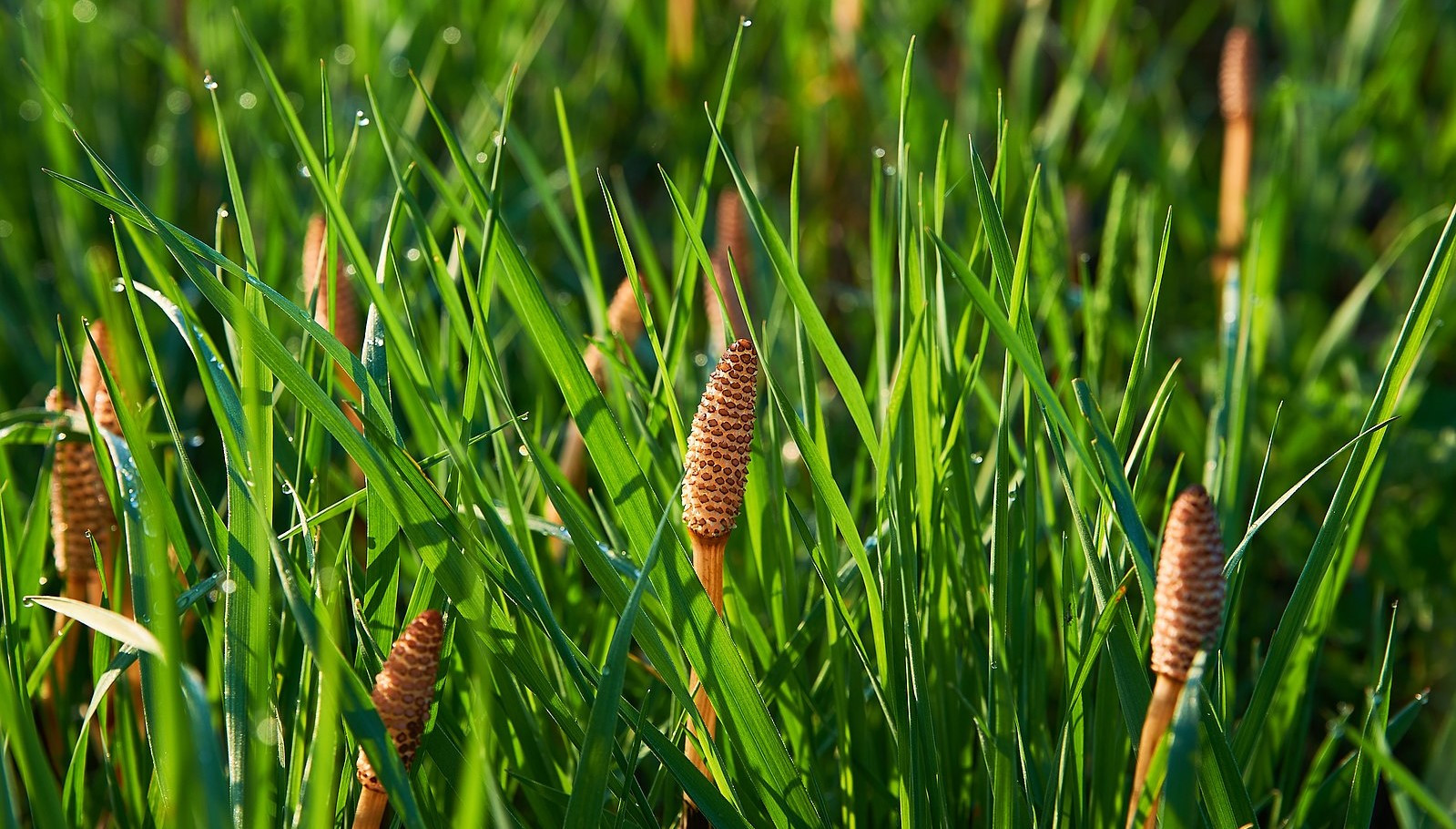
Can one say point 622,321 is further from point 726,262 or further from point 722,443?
point 722,443

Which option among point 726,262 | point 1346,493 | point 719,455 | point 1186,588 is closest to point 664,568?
point 719,455

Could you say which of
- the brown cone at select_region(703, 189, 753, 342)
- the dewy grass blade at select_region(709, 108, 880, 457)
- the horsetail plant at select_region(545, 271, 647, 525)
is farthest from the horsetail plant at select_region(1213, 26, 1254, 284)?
the dewy grass blade at select_region(709, 108, 880, 457)

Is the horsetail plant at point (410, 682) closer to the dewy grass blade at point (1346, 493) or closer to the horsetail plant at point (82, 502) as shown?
the horsetail plant at point (82, 502)

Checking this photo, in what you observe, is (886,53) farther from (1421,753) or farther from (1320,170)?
(1421,753)

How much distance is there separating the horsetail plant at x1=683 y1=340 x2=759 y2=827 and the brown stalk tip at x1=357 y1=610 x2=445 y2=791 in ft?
0.46

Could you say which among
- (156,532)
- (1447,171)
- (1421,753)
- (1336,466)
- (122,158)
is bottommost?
(1421,753)

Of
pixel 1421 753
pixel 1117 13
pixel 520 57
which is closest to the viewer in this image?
pixel 1421 753

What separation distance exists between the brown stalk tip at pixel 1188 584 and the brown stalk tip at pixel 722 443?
188mm

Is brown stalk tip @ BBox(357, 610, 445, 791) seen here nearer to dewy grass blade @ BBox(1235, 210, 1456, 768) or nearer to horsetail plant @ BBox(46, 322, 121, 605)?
horsetail plant @ BBox(46, 322, 121, 605)

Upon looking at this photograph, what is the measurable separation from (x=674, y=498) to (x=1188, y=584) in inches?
8.4

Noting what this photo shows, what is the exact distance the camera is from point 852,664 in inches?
30.3

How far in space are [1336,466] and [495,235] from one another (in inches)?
37.3

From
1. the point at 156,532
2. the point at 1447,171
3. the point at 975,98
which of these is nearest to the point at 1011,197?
the point at 975,98

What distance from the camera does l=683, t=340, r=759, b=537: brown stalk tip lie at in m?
0.57
